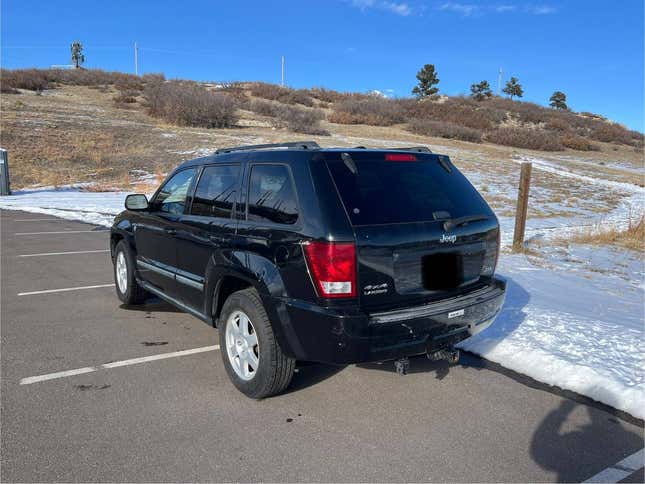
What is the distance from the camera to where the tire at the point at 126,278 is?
231 inches

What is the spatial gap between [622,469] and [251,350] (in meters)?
2.39

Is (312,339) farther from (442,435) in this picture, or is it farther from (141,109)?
(141,109)

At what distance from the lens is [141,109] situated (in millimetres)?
35469

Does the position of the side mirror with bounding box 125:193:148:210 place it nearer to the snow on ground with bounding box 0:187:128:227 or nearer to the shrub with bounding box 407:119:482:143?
the snow on ground with bounding box 0:187:128:227

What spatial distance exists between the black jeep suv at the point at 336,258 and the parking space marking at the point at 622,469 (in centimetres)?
111

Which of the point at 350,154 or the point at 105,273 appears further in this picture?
the point at 105,273

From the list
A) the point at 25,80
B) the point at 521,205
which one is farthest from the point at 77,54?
the point at 521,205

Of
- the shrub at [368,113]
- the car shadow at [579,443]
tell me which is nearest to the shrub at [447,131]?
the shrub at [368,113]

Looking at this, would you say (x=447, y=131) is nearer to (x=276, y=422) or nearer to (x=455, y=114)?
(x=455, y=114)

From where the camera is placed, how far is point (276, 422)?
3480mm

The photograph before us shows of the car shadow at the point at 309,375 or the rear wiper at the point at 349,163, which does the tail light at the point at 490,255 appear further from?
the car shadow at the point at 309,375

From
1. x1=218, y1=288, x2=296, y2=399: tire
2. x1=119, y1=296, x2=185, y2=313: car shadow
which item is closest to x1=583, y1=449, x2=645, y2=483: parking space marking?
x1=218, y1=288, x2=296, y2=399: tire

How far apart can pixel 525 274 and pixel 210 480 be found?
5786mm

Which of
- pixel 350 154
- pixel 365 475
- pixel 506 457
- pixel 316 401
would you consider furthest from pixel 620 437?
pixel 350 154
